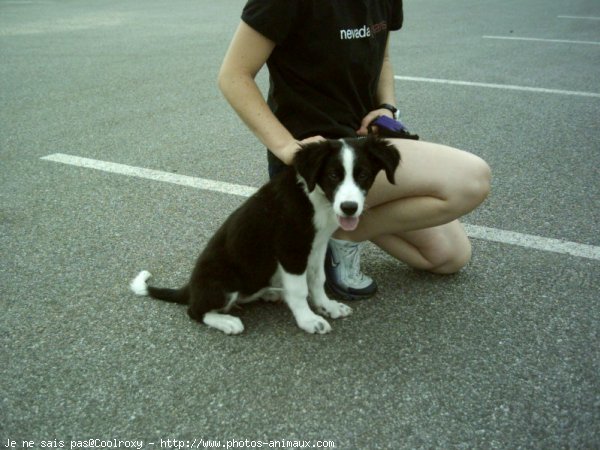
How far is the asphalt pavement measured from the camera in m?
1.91

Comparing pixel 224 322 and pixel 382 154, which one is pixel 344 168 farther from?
pixel 224 322

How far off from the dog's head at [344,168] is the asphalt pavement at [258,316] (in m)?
→ 0.66

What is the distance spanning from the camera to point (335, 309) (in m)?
2.50

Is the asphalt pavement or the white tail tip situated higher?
the white tail tip

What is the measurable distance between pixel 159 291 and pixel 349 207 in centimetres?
110

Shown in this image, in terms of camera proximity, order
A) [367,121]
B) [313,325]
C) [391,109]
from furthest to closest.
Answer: [391,109] → [367,121] → [313,325]

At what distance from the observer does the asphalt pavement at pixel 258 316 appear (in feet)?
6.27

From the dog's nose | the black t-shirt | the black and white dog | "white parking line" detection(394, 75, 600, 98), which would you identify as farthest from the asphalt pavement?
the black t-shirt

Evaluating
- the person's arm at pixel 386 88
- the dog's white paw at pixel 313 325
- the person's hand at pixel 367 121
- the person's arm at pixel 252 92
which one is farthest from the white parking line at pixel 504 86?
the dog's white paw at pixel 313 325

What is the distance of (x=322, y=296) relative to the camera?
2535 millimetres

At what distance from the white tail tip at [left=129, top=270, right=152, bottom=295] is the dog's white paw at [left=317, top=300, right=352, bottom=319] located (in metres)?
0.86

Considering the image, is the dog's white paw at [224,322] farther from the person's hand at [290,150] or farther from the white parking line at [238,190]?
the white parking line at [238,190]

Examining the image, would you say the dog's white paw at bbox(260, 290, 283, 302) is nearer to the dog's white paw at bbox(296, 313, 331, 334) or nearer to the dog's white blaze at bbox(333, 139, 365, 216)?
the dog's white paw at bbox(296, 313, 331, 334)

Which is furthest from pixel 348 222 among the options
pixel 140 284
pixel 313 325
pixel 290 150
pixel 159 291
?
pixel 140 284
